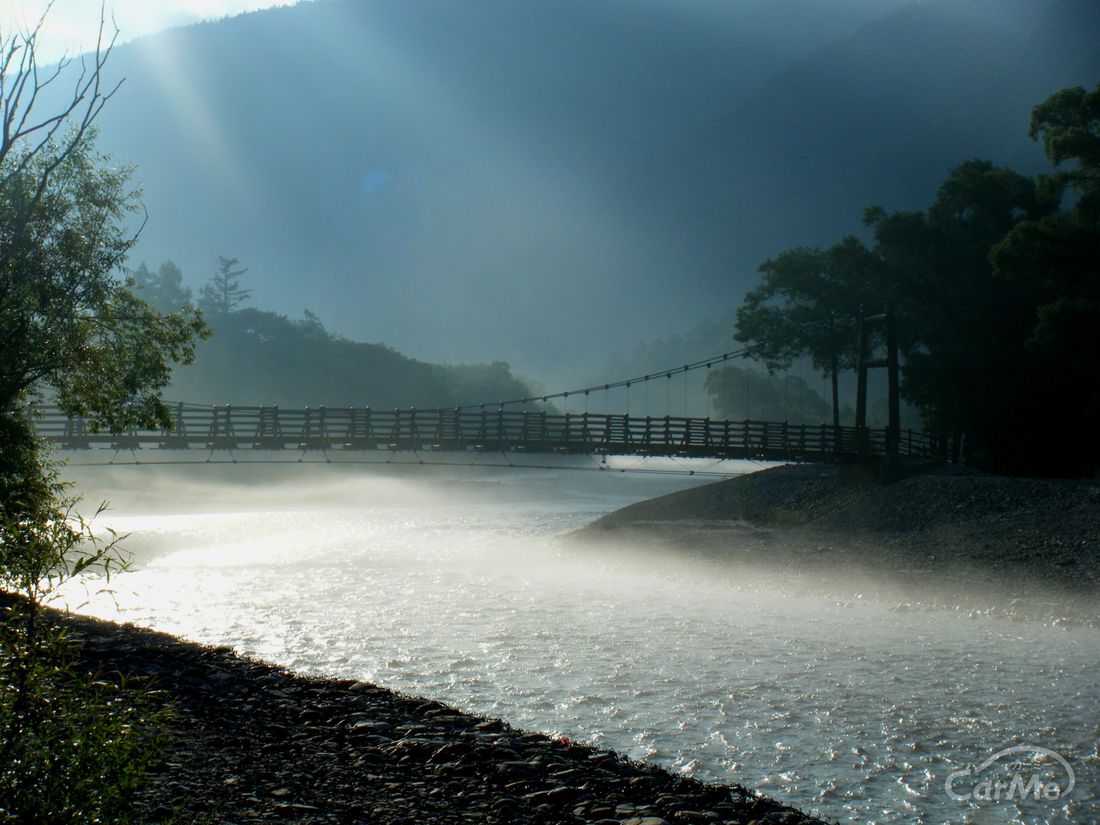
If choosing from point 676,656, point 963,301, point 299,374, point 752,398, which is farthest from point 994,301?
point 752,398

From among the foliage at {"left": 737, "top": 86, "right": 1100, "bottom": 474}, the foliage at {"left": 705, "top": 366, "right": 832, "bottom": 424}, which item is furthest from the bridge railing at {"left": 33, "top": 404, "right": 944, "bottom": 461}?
the foliage at {"left": 705, "top": 366, "right": 832, "bottom": 424}

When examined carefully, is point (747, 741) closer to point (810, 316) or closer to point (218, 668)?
point (218, 668)

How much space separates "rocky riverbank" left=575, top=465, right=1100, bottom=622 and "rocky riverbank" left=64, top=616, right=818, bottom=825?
35.3 feet

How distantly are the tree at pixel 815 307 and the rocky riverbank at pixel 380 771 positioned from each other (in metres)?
39.9

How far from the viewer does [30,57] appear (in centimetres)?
620

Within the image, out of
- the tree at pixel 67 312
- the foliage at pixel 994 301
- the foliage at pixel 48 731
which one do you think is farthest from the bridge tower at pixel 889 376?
the foliage at pixel 48 731

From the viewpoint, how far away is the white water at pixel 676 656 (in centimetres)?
812

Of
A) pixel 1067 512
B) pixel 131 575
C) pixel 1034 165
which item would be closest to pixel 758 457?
pixel 1067 512

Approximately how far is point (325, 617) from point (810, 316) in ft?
119

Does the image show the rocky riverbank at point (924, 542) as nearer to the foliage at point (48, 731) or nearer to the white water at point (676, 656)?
the white water at point (676, 656)

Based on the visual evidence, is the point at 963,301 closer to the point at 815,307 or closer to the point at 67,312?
the point at 815,307

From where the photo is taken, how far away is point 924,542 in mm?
19469

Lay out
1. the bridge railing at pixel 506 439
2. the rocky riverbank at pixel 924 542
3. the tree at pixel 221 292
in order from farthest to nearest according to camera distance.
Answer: the tree at pixel 221 292 → the bridge railing at pixel 506 439 → the rocky riverbank at pixel 924 542

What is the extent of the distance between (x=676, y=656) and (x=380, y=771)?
267 inches
